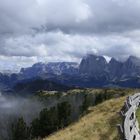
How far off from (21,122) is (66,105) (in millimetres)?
23828

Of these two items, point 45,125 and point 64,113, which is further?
point 64,113

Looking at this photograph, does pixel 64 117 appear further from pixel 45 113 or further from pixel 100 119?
pixel 100 119

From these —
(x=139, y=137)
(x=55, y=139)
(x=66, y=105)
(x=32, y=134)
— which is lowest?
(x=32, y=134)

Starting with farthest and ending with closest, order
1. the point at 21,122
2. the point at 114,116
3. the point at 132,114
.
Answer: the point at 21,122 → the point at 114,116 → the point at 132,114

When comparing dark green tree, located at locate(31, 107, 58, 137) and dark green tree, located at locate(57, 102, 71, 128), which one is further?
dark green tree, located at locate(57, 102, 71, 128)

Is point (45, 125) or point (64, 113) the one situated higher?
point (64, 113)

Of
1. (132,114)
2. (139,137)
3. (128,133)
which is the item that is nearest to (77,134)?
(132,114)

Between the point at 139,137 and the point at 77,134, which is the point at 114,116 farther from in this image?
the point at 139,137

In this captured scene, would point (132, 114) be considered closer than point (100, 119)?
Yes

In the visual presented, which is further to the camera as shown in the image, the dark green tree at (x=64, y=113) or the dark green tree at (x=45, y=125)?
the dark green tree at (x=64, y=113)

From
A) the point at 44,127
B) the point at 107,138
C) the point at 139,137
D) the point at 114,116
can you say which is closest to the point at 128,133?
the point at 139,137

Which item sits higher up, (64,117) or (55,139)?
(55,139)

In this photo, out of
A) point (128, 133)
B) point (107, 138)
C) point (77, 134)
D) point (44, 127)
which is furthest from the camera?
point (44, 127)

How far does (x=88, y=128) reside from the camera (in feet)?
123
